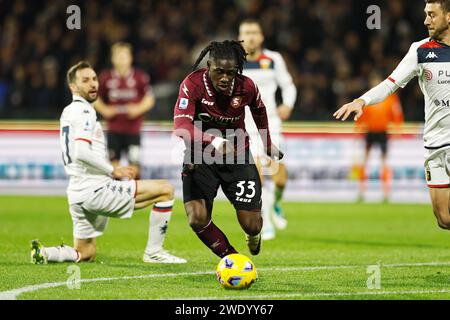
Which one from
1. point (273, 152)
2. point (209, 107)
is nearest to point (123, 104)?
point (273, 152)

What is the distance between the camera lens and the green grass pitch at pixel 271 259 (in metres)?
7.17

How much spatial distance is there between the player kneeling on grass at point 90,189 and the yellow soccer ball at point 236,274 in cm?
187

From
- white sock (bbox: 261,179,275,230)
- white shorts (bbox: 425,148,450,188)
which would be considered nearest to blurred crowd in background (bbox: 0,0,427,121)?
white sock (bbox: 261,179,275,230)

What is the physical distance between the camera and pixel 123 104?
52.1ft

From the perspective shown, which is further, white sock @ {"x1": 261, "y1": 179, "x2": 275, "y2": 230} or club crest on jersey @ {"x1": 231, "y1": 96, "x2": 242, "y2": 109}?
white sock @ {"x1": 261, "y1": 179, "x2": 275, "y2": 230}

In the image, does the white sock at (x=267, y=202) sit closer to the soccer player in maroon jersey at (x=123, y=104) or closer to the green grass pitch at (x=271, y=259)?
the green grass pitch at (x=271, y=259)

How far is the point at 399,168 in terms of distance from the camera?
59.3 ft

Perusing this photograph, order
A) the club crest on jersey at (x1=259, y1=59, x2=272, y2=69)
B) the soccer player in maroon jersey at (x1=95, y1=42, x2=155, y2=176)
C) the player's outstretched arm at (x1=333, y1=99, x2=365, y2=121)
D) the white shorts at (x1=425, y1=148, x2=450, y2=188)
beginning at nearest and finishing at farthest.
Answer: the player's outstretched arm at (x1=333, y1=99, x2=365, y2=121)
the white shorts at (x1=425, y1=148, x2=450, y2=188)
the club crest on jersey at (x1=259, y1=59, x2=272, y2=69)
the soccer player in maroon jersey at (x1=95, y1=42, x2=155, y2=176)

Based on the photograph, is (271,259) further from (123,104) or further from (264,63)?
(123,104)

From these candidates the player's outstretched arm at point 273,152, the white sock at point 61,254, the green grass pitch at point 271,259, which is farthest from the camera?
the white sock at point 61,254

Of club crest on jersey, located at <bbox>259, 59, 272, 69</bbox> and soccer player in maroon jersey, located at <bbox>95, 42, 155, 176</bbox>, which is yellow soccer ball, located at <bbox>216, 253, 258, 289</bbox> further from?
soccer player in maroon jersey, located at <bbox>95, 42, 155, 176</bbox>

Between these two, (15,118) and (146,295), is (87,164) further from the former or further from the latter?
(15,118)

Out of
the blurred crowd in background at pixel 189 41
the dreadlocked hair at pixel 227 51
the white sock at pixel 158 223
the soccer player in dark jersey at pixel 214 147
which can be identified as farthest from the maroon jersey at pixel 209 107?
the blurred crowd in background at pixel 189 41

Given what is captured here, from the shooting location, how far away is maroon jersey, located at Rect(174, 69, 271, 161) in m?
7.76
